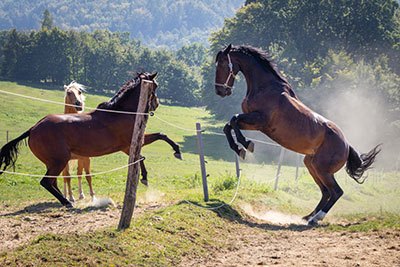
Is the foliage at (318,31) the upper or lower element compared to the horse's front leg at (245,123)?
upper

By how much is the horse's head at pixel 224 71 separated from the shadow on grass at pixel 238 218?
105 inches

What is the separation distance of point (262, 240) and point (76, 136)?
4723 millimetres

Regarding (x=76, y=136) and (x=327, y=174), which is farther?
(x=327, y=174)

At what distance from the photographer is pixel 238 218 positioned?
11.9 meters

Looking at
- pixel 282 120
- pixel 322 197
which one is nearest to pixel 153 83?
pixel 282 120

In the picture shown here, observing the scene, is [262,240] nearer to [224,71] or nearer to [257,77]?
[257,77]

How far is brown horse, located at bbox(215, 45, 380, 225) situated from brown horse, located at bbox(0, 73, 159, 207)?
211 centimetres

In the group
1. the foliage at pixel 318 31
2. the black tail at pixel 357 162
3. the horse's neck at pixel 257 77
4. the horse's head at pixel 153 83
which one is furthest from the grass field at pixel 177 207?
the foliage at pixel 318 31

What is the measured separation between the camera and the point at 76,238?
8008 mm

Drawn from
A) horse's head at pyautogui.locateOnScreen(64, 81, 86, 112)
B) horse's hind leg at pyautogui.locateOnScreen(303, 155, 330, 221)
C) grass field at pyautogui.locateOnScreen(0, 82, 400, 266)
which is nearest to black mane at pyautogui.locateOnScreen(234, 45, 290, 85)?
horse's hind leg at pyautogui.locateOnScreen(303, 155, 330, 221)

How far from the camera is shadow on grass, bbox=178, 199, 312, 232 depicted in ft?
38.1

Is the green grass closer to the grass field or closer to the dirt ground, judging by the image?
the grass field

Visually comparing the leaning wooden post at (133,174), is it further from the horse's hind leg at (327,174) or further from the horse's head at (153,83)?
the horse's hind leg at (327,174)

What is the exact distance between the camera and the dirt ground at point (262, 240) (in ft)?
27.7
